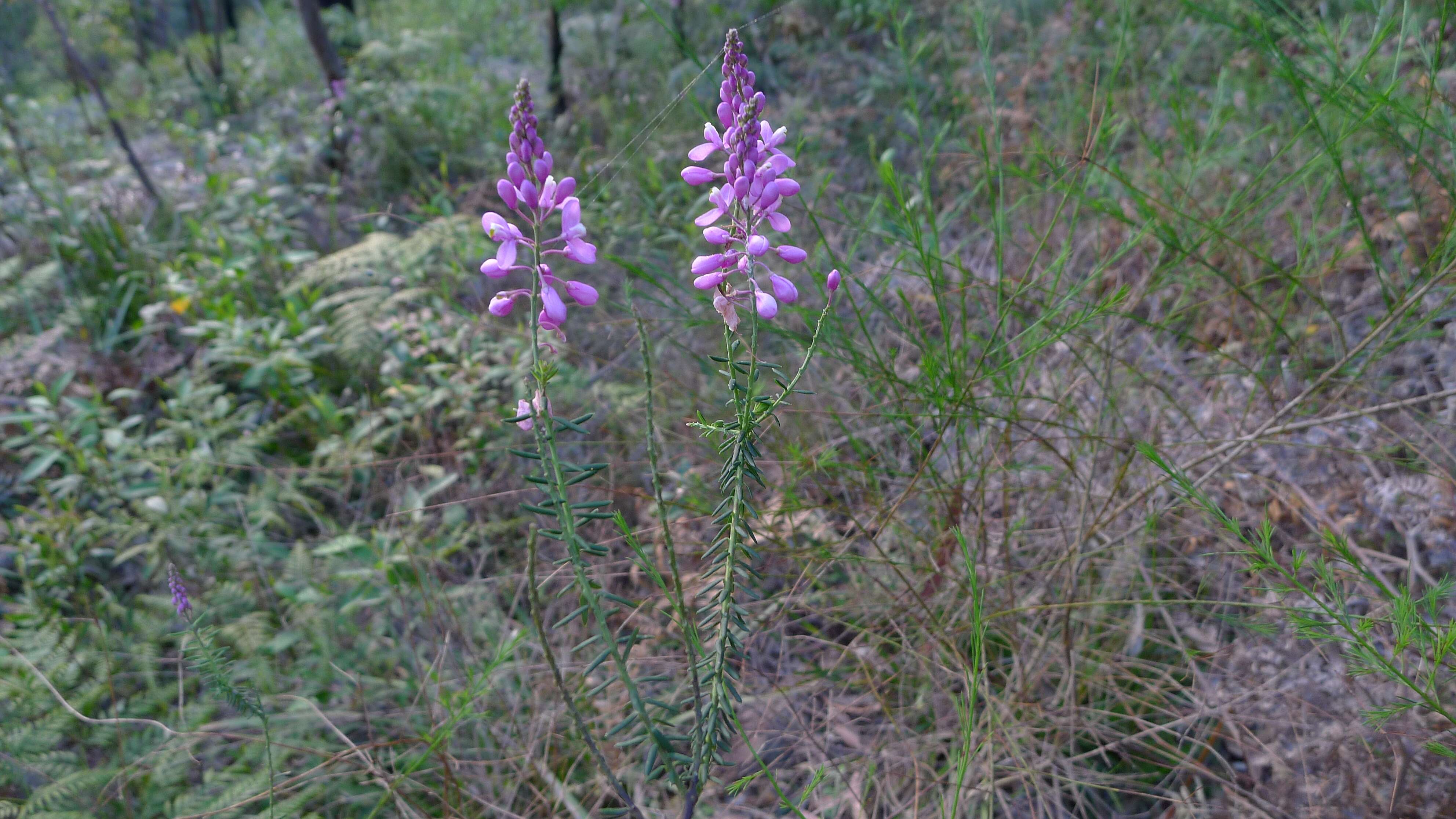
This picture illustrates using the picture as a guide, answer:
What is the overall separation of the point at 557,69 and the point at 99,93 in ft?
9.15

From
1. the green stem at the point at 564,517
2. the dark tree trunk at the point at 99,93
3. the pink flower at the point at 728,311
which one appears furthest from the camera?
the dark tree trunk at the point at 99,93

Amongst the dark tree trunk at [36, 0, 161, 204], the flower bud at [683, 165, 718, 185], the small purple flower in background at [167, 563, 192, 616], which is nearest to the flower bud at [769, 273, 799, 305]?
the flower bud at [683, 165, 718, 185]

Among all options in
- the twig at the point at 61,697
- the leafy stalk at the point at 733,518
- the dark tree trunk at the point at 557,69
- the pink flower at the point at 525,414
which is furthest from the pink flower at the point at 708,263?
the dark tree trunk at the point at 557,69

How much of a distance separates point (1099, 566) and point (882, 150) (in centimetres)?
276

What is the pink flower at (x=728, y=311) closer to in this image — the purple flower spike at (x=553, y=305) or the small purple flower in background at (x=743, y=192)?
the small purple flower in background at (x=743, y=192)

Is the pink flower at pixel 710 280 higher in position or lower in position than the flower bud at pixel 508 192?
lower

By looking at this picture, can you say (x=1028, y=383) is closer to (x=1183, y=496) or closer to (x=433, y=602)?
(x=1183, y=496)

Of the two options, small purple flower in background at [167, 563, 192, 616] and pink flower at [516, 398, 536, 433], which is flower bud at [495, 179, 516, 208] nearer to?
pink flower at [516, 398, 536, 433]

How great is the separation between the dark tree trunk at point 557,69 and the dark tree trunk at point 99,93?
261 centimetres

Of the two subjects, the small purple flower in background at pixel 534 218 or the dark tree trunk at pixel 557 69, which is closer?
the small purple flower in background at pixel 534 218

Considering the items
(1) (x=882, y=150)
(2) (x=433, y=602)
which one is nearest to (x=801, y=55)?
(1) (x=882, y=150)

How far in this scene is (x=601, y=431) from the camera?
10.00ft

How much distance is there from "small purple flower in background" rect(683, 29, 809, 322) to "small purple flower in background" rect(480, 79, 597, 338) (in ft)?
0.62

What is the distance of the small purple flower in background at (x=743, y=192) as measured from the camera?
1.20m
